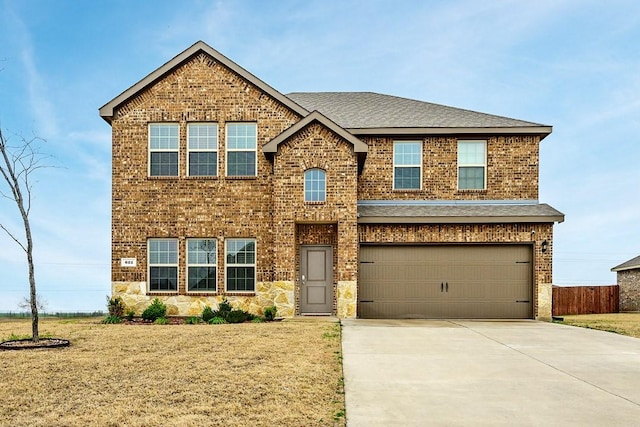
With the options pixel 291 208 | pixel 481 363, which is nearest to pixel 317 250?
pixel 291 208

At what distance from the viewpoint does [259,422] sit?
6.83 meters

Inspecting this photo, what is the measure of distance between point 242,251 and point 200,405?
39.2 feet

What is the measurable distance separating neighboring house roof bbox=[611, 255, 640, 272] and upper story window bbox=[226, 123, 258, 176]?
72.4 feet

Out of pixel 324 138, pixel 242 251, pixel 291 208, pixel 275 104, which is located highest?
pixel 275 104

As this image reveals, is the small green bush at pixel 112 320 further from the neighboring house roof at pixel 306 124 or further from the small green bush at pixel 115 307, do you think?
the neighboring house roof at pixel 306 124

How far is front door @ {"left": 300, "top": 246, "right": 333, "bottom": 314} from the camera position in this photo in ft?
62.8

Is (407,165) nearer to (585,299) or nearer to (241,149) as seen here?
(241,149)

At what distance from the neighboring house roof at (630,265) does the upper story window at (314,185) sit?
2050 centimetres

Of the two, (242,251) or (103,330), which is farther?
(242,251)

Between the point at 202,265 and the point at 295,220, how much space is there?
11.9 ft

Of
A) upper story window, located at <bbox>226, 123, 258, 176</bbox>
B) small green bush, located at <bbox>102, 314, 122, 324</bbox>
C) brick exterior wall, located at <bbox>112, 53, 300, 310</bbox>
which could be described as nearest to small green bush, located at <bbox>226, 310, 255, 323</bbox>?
brick exterior wall, located at <bbox>112, 53, 300, 310</bbox>

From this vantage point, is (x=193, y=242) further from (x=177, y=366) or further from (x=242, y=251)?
(x=177, y=366)

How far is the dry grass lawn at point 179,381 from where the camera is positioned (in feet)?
23.6

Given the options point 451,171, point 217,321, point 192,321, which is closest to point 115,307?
point 192,321
